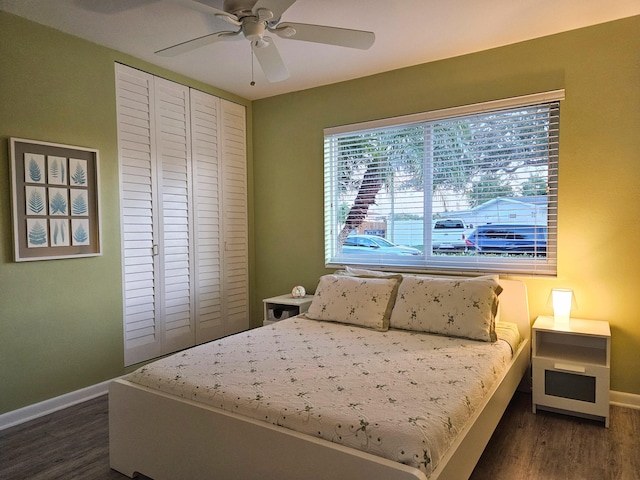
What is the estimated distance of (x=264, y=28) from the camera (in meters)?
2.10

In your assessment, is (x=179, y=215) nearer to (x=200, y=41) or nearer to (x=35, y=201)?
(x=35, y=201)

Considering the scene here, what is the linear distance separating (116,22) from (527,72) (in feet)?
9.05

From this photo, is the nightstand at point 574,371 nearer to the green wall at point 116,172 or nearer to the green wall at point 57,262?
the green wall at point 116,172

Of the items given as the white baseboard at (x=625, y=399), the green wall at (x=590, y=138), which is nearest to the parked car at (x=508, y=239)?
the green wall at (x=590, y=138)

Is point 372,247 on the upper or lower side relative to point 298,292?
upper

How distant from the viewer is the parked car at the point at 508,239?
2.94 m

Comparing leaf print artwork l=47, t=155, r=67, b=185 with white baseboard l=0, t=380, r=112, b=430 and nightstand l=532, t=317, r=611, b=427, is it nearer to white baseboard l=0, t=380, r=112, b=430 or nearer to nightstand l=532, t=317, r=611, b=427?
white baseboard l=0, t=380, r=112, b=430

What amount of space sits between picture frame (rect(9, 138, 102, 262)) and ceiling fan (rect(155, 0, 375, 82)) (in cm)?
105

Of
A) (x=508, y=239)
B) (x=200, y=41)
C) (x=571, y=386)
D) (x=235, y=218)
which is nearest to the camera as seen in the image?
(x=200, y=41)

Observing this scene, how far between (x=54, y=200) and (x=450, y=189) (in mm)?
2810

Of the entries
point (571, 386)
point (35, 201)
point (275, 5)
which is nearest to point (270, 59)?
point (275, 5)

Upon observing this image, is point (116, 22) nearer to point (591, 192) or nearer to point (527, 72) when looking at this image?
point (527, 72)

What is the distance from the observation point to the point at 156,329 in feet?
11.0

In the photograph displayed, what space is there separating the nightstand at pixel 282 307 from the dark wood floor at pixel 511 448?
1476 mm
